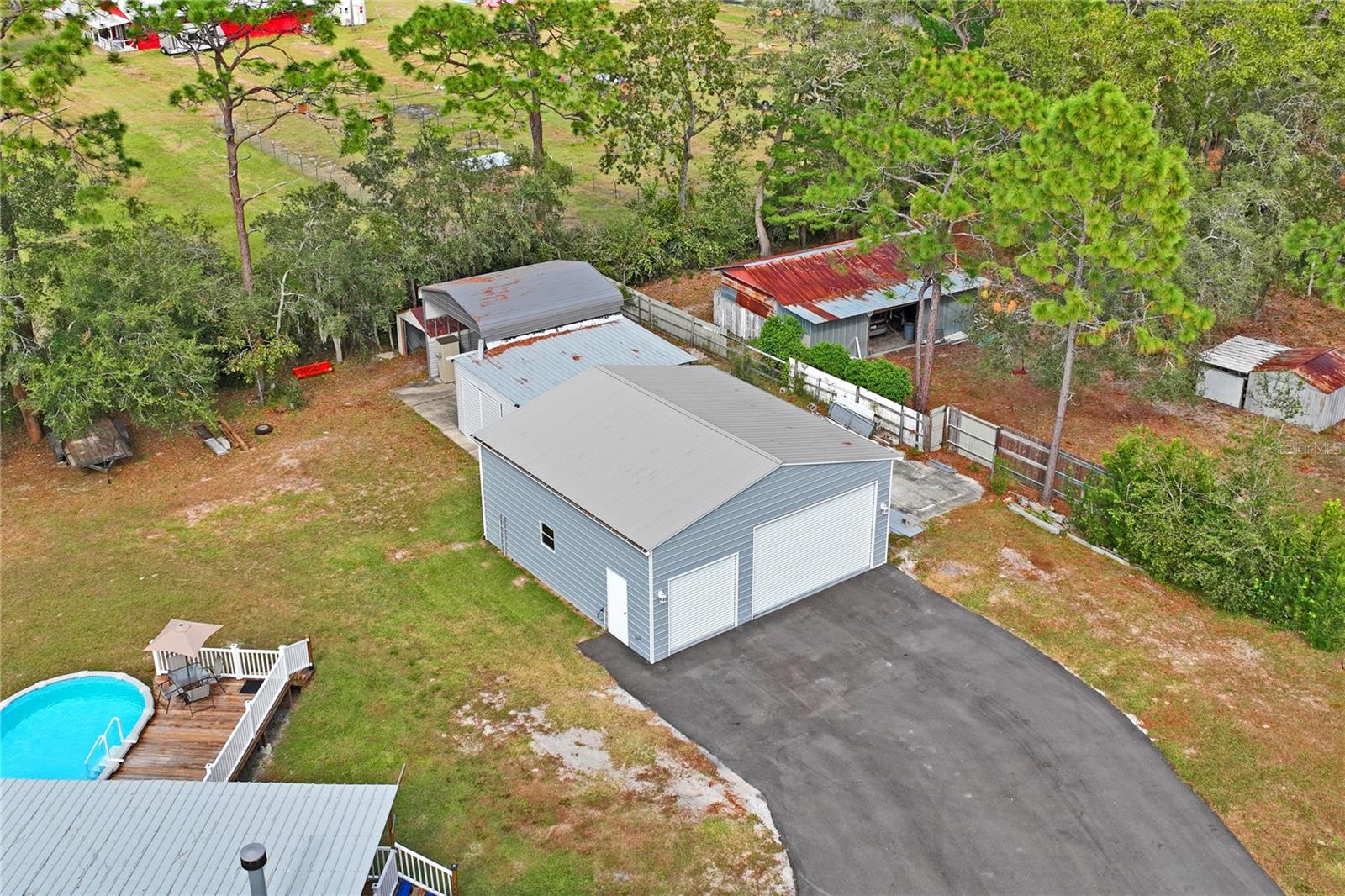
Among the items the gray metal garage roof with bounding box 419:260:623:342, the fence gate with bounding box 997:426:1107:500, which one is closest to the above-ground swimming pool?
the gray metal garage roof with bounding box 419:260:623:342

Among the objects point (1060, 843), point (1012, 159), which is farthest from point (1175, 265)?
point (1060, 843)

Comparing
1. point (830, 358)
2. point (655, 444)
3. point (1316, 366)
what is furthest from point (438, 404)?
point (1316, 366)

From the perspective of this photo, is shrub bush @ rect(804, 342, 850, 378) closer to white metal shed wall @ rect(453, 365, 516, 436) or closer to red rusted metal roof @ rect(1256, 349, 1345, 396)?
white metal shed wall @ rect(453, 365, 516, 436)

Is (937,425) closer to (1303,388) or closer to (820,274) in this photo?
(820,274)

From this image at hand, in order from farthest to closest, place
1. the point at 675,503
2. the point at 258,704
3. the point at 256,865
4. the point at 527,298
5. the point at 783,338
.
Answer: the point at 783,338 < the point at 527,298 < the point at 675,503 < the point at 258,704 < the point at 256,865

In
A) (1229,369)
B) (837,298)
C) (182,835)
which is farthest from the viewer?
(837,298)

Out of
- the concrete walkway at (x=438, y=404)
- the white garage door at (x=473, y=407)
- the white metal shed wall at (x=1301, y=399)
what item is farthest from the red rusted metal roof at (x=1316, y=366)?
the concrete walkway at (x=438, y=404)
